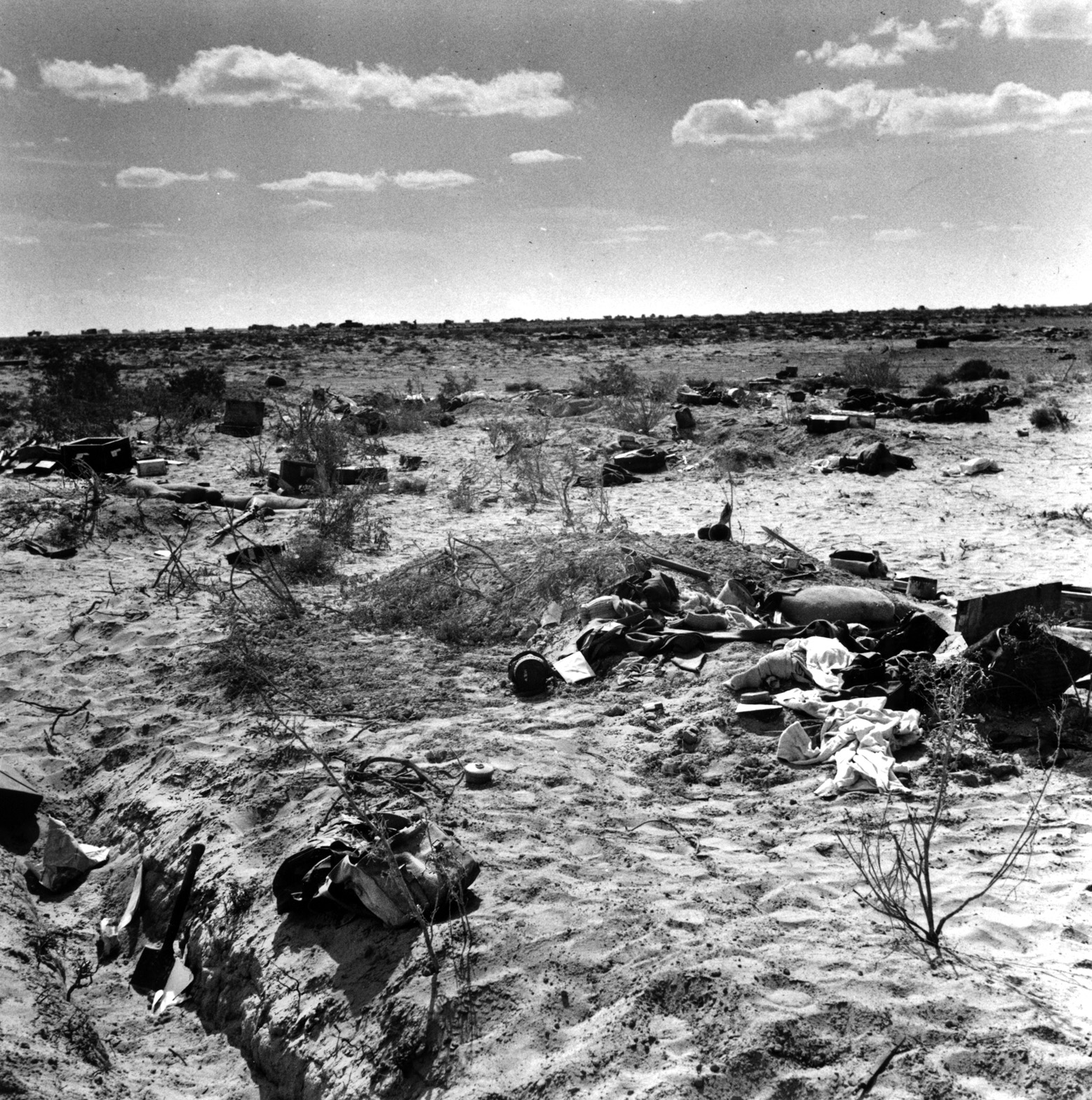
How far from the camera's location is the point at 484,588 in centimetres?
704

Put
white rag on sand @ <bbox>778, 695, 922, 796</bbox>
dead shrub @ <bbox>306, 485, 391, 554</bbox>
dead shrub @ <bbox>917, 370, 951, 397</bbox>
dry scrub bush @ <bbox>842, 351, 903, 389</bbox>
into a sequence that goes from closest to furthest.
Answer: white rag on sand @ <bbox>778, 695, 922, 796</bbox> → dead shrub @ <bbox>306, 485, 391, 554</bbox> → dead shrub @ <bbox>917, 370, 951, 397</bbox> → dry scrub bush @ <bbox>842, 351, 903, 389</bbox>

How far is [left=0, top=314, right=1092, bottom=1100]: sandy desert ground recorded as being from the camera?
2.89m

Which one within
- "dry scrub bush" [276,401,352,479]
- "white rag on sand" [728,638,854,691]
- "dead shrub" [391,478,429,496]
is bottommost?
"white rag on sand" [728,638,854,691]

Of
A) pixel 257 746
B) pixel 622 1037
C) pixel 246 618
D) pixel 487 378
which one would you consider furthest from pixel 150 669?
pixel 487 378

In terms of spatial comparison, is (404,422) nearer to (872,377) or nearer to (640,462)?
(640,462)

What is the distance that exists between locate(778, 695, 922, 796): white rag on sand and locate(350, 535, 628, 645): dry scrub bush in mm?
2154

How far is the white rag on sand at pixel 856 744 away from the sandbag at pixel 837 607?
1319mm

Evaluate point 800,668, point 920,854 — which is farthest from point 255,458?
point 920,854

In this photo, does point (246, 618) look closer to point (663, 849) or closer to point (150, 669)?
point (150, 669)

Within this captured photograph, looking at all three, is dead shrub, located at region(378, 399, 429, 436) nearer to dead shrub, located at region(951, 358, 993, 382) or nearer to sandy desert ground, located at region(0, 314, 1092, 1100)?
sandy desert ground, located at region(0, 314, 1092, 1100)

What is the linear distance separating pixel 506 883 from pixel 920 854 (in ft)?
4.90

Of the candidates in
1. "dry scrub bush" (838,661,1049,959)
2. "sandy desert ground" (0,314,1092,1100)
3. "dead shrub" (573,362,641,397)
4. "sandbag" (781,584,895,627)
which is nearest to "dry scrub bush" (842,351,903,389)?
"dead shrub" (573,362,641,397)

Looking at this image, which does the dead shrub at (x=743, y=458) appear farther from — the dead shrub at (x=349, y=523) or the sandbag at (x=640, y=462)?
the dead shrub at (x=349, y=523)

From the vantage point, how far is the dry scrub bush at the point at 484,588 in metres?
6.59
